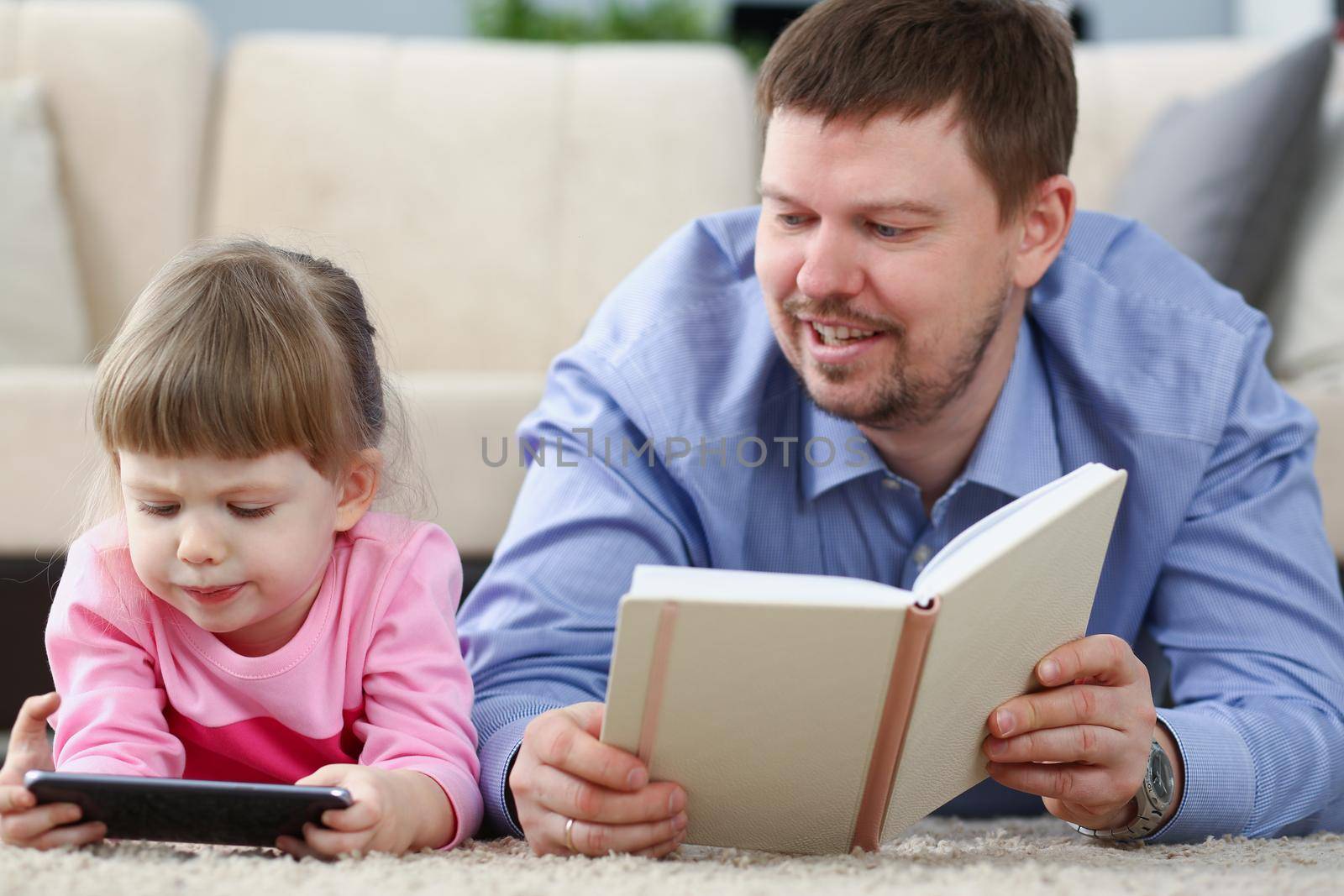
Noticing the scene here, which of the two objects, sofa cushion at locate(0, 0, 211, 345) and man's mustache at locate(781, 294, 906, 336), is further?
sofa cushion at locate(0, 0, 211, 345)

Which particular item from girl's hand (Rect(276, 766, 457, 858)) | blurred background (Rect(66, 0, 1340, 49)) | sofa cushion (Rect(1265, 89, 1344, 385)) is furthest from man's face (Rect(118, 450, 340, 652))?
blurred background (Rect(66, 0, 1340, 49))

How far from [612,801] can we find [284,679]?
Result: 28cm

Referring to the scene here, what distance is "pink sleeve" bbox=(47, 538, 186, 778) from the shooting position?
0.94m

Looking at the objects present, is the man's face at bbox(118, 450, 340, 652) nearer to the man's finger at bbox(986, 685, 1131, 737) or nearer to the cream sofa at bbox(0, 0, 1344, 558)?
the man's finger at bbox(986, 685, 1131, 737)

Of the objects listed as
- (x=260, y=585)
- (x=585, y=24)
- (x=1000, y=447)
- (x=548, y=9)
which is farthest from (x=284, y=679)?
(x=548, y=9)

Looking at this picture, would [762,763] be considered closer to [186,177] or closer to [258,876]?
[258,876]

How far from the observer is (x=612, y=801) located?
0.87m

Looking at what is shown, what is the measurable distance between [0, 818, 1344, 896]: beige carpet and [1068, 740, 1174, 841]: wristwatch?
0.08m

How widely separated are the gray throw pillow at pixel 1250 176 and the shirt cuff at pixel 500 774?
1336 mm

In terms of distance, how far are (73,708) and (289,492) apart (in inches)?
8.5

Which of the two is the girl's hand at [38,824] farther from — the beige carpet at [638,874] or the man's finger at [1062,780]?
the man's finger at [1062,780]

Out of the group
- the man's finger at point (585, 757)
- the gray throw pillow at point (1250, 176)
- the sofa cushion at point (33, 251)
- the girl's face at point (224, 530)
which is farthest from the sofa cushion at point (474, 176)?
the man's finger at point (585, 757)

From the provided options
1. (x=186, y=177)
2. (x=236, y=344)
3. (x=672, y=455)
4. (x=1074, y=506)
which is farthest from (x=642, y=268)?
(x=186, y=177)

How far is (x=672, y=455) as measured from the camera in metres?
1.30
